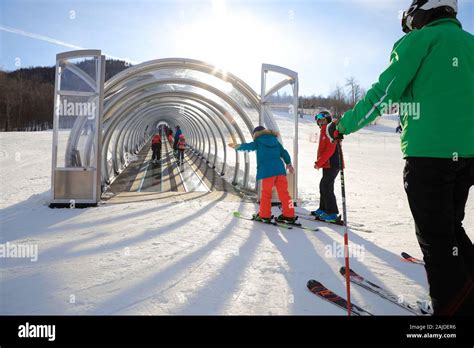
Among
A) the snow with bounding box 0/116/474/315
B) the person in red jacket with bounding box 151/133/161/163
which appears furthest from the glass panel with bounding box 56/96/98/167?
the person in red jacket with bounding box 151/133/161/163

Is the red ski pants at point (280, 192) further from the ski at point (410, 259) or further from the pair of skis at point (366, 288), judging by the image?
the pair of skis at point (366, 288)

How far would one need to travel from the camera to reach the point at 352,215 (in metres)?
6.57

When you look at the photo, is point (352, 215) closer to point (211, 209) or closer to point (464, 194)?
point (211, 209)

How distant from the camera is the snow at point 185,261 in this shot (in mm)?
2740

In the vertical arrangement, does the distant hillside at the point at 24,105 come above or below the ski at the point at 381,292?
above


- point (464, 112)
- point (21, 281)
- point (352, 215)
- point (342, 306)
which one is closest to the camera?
point (464, 112)

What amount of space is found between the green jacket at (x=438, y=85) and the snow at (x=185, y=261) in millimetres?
1337

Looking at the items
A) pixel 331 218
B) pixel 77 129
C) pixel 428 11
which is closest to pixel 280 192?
pixel 331 218

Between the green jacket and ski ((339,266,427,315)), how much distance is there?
48.6 inches

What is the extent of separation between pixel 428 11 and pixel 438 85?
0.54 metres

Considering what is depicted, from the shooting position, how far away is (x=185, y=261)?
372 cm

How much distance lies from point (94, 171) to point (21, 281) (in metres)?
3.78

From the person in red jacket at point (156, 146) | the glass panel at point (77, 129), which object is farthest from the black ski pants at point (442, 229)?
the person in red jacket at point (156, 146)

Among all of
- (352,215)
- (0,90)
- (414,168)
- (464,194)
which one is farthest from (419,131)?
(0,90)
